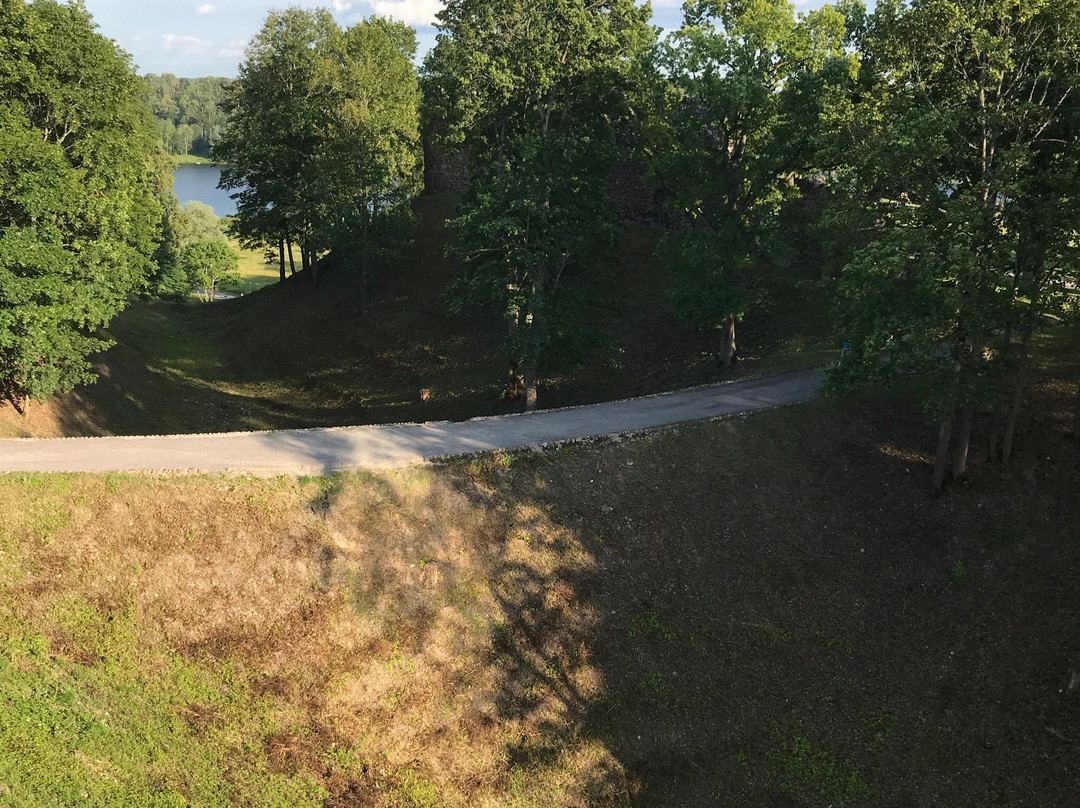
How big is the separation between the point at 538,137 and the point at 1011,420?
16.4 metres

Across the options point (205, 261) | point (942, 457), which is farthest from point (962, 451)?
point (205, 261)

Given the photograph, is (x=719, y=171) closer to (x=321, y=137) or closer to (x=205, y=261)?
(x=321, y=137)

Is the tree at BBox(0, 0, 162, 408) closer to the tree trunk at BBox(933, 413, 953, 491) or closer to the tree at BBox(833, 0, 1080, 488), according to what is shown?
the tree at BBox(833, 0, 1080, 488)

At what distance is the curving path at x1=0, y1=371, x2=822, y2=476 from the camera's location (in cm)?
1691

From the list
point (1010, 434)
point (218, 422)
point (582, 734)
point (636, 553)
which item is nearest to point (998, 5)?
point (1010, 434)

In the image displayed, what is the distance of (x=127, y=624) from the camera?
13.8 metres

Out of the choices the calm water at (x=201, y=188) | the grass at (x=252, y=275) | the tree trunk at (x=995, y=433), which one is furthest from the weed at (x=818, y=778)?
the calm water at (x=201, y=188)

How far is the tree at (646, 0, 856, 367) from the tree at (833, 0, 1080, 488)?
327 centimetres

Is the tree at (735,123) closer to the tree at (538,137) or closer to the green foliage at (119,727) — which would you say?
the tree at (538,137)

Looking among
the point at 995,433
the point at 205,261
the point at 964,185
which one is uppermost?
the point at 964,185

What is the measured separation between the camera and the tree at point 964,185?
1571cm

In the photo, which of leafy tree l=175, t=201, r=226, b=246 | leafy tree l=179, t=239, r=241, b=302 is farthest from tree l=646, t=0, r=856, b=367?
leafy tree l=175, t=201, r=226, b=246

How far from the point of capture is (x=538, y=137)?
79.3ft

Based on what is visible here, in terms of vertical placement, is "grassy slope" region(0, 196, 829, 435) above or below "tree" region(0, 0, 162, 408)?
below
